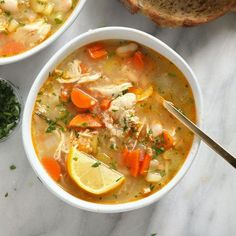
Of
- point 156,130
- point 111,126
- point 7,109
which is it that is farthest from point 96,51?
point 7,109

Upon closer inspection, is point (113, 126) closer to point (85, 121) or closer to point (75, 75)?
point (85, 121)

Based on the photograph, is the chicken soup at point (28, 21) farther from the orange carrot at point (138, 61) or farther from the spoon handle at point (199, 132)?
the spoon handle at point (199, 132)

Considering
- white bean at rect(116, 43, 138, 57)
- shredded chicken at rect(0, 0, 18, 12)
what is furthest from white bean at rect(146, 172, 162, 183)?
shredded chicken at rect(0, 0, 18, 12)

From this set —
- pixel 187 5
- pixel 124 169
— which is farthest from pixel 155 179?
pixel 187 5

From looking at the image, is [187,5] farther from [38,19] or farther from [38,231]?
[38,231]

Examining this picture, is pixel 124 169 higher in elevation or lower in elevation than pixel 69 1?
lower

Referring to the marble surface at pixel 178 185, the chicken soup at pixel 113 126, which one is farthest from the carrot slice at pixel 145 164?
the marble surface at pixel 178 185

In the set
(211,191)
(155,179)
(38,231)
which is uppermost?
(155,179)

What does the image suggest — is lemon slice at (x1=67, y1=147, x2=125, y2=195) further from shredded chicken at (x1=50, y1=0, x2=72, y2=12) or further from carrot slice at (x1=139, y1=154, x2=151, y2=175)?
shredded chicken at (x1=50, y1=0, x2=72, y2=12)
